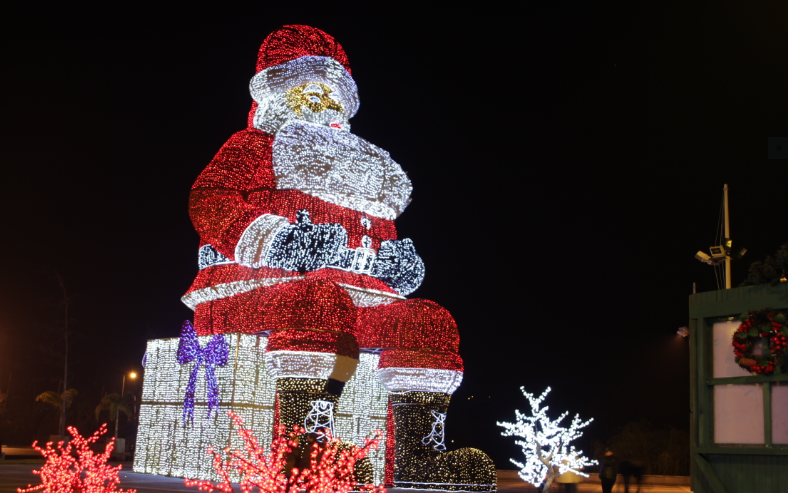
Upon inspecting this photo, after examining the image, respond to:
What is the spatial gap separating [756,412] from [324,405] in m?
6.19

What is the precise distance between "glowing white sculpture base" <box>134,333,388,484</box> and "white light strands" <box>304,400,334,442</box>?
45.5 inches

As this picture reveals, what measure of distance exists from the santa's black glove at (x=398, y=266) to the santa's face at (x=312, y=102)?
223cm

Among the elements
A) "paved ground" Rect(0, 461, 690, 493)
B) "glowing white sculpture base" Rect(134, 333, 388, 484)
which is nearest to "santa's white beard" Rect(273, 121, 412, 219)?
"glowing white sculpture base" Rect(134, 333, 388, 484)

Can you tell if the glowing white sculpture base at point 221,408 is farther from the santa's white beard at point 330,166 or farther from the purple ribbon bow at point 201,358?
the santa's white beard at point 330,166

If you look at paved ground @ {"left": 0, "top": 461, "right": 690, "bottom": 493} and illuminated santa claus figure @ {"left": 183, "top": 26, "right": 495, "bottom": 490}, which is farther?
paved ground @ {"left": 0, "top": 461, "right": 690, "bottom": 493}

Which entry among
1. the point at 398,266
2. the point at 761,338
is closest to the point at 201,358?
the point at 398,266

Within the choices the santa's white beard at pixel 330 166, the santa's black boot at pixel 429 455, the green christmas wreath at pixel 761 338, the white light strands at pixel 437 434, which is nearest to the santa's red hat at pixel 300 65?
the santa's white beard at pixel 330 166

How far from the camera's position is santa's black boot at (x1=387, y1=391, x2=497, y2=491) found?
11.6m

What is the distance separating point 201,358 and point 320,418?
7.90 ft

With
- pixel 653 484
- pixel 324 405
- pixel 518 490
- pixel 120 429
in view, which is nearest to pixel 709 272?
pixel 653 484

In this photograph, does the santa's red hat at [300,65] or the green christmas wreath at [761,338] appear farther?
the santa's red hat at [300,65]

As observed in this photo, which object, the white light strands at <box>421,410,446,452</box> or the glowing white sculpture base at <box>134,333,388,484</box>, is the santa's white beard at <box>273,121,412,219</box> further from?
the white light strands at <box>421,410,446,452</box>

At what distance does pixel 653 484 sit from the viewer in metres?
16.1

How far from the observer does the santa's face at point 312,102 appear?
1245cm
